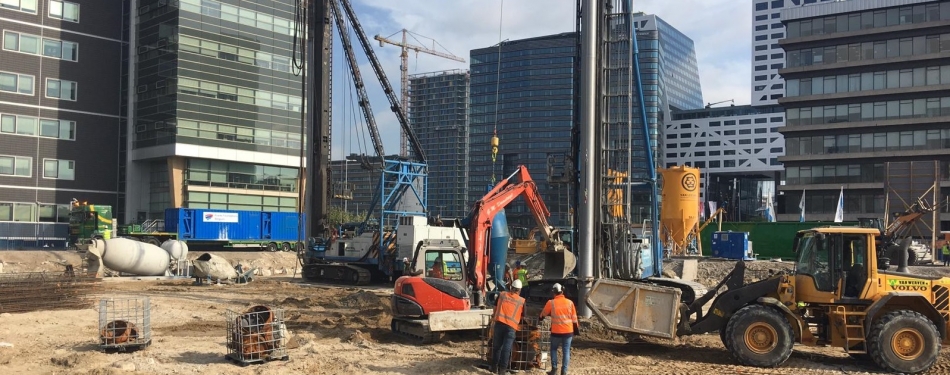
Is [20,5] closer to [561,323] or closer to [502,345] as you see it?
[502,345]

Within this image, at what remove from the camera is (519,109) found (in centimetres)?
13238

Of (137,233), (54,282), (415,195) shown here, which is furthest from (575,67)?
(137,233)

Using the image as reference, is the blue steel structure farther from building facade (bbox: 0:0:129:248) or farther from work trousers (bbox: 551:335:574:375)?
building facade (bbox: 0:0:129:248)

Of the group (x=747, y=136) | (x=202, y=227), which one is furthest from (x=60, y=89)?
(x=747, y=136)

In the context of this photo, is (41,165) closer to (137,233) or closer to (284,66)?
(137,233)

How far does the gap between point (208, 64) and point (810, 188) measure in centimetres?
5591

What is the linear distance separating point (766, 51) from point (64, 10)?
483ft

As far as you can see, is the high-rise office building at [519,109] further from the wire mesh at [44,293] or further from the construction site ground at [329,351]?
the construction site ground at [329,351]

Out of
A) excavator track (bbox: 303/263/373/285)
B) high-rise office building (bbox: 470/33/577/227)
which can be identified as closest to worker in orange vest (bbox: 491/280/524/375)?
excavator track (bbox: 303/263/373/285)

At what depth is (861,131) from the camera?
70625 mm

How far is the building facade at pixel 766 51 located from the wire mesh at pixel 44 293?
529ft

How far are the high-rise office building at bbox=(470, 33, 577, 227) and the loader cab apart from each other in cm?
10714

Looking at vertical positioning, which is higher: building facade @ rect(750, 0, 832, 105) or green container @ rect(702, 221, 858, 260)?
building facade @ rect(750, 0, 832, 105)

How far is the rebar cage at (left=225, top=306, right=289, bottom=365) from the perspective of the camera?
485 inches
